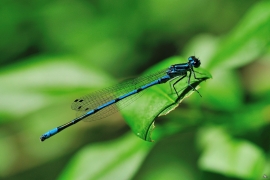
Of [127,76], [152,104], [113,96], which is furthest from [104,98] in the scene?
[152,104]

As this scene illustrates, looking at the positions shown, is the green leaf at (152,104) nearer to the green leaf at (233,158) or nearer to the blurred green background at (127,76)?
the blurred green background at (127,76)

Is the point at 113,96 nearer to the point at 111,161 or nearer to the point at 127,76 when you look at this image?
the point at 111,161

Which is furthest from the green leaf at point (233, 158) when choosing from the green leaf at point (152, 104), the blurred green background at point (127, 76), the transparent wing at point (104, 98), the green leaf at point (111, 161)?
the transparent wing at point (104, 98)

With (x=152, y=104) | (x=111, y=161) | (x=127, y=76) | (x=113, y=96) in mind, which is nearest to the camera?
(x=152, y=104)

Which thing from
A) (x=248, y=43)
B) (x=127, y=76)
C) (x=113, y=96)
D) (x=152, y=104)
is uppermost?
(x=127, y=76)

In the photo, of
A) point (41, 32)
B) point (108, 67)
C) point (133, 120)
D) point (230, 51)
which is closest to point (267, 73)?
point (230, 51)

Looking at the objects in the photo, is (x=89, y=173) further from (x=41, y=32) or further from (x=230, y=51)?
(x=41, y=32)
